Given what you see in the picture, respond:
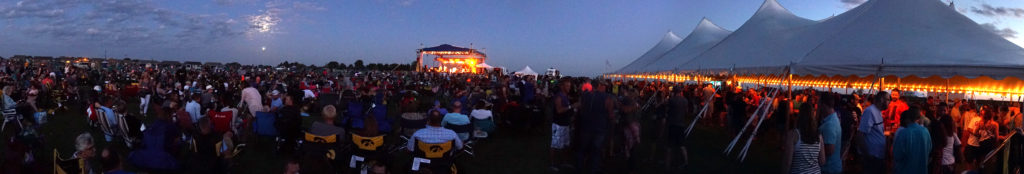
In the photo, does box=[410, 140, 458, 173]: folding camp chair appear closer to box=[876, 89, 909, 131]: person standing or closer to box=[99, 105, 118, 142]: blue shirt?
box=[99, 105, 118, 142]: blue shirt

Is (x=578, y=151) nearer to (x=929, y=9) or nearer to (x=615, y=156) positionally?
(x=615, y=156)

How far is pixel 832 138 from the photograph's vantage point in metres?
4.32

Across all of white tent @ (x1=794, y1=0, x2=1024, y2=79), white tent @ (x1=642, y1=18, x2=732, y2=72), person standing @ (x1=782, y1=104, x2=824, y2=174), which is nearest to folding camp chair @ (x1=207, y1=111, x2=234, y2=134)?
person standing @ (x1=782, y1=104, x2=824, y2=174)

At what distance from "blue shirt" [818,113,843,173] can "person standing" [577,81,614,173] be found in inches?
75.1

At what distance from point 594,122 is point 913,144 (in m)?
2.71

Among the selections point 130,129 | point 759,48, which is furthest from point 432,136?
point 759,48

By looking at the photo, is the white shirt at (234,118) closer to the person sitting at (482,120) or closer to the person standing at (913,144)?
the person sitting at (482,120)

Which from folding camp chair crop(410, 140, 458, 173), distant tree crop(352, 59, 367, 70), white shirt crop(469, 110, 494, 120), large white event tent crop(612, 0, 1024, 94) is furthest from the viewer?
distant tree crop(352, 59, 367, 70)

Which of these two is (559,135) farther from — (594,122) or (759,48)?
(759,48)

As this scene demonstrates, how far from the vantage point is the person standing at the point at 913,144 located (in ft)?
13.5

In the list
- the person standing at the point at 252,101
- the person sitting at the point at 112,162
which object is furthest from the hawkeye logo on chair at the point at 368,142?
the person standing at the point at 252,101

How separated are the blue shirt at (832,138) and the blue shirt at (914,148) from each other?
455mm

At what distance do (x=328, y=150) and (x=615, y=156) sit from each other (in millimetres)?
3808

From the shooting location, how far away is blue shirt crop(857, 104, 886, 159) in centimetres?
472
